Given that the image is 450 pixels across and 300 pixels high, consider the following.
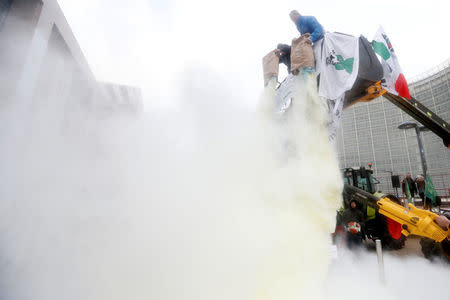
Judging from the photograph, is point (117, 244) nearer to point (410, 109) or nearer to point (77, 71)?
point (77, 71)

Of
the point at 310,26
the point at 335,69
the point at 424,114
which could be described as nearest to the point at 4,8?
the point at 310,26

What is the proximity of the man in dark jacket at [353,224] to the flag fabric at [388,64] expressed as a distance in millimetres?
2674

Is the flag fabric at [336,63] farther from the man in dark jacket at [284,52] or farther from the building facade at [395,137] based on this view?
the building facade at [395,137]

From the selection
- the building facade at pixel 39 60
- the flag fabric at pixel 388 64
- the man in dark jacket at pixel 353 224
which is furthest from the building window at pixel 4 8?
the man in dark jacket at pixel 353 224

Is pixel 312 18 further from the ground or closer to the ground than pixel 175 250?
further from the ground

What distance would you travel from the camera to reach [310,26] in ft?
8.28

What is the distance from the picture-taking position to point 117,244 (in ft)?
6.23

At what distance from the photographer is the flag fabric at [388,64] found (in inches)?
103

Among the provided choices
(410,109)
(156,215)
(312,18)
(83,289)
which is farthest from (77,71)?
(410,109)

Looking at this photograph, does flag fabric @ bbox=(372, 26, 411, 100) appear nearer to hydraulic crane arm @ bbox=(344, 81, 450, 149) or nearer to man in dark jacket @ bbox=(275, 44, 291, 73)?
hydraulic crane arm @ bbox=(344, 81, 450, 149)

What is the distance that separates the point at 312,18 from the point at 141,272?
3.25 meters

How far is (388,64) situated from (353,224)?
3.28 m

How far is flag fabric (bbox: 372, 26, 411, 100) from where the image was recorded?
2.62m

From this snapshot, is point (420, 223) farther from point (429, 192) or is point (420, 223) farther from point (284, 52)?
point (429, 192)
